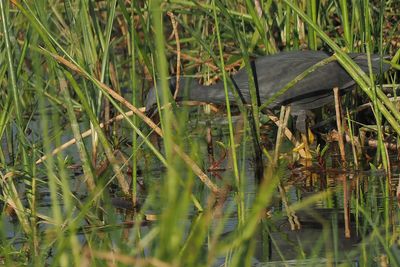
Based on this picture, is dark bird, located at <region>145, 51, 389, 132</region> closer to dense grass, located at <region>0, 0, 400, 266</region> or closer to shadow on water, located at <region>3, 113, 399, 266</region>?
dense grass, located at <region>0, 0, 400, 266</region>

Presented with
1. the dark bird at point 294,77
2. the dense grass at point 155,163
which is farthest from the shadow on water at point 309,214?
the dark bird at point 294,77

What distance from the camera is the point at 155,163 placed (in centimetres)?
434

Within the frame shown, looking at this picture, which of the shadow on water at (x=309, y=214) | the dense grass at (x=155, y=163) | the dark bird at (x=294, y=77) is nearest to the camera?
the dense grass at (x=155, y=163)

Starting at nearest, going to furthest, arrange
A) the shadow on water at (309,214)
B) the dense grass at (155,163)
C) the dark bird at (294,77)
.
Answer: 1. the dense grass at (155,163)
2. the shadow on water at (309,214)
3. the dark bird at (294,77)

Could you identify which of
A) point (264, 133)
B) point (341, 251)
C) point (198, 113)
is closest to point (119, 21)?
point (198, 113)

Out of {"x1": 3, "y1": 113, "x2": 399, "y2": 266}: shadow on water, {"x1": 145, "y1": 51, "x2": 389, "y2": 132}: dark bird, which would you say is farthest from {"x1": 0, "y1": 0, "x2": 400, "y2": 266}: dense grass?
{"x1": 145, "y1": 51, "x2": 389, "y2": 132}: dark bird

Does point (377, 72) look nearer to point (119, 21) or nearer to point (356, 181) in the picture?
point (356, 181)

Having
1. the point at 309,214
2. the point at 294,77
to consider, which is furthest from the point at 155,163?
the point at 309,214

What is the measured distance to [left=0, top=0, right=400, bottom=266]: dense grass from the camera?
1.97 m

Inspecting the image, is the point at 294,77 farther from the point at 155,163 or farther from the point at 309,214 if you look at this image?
the point at 309,214

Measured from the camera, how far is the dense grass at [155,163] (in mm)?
1969

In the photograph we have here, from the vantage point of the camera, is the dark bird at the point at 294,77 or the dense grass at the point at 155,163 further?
the dark bird at the point at 294,77

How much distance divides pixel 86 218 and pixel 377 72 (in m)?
1.52

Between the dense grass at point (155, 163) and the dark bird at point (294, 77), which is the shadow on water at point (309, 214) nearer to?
the dense grass at point (155, 163)
